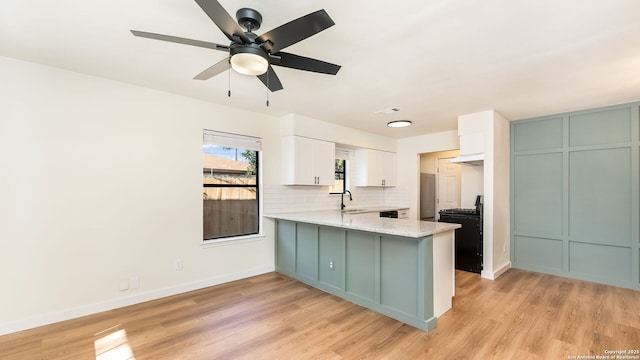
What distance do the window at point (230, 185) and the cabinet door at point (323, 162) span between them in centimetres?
92

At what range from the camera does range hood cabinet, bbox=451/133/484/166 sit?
13.8ft

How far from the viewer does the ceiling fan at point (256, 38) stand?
151cm

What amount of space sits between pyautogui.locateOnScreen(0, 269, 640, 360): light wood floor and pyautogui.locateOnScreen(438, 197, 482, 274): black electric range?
794 millimetres

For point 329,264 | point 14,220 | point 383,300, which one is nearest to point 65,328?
point 14,220

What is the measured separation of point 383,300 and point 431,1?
103 inches

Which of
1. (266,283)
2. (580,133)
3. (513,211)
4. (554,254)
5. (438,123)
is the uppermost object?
(438,123)

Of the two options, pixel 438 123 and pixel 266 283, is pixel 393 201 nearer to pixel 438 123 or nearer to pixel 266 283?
pixel 438 123

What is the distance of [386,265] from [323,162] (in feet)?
7.39

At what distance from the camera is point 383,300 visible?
294 centimetres

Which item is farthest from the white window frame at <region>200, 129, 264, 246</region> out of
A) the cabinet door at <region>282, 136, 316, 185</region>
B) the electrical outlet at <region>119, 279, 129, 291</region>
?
the electrical outlet at <region>119, 279, 129, 291</region>

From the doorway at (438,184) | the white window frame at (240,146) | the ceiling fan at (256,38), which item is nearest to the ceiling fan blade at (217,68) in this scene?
the ceiling fan at (256,38)

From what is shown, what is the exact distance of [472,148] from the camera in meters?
4.28

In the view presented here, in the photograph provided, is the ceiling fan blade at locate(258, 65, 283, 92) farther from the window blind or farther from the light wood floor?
the light wood floor

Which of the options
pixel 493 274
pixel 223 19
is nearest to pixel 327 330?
pixel 223 19
